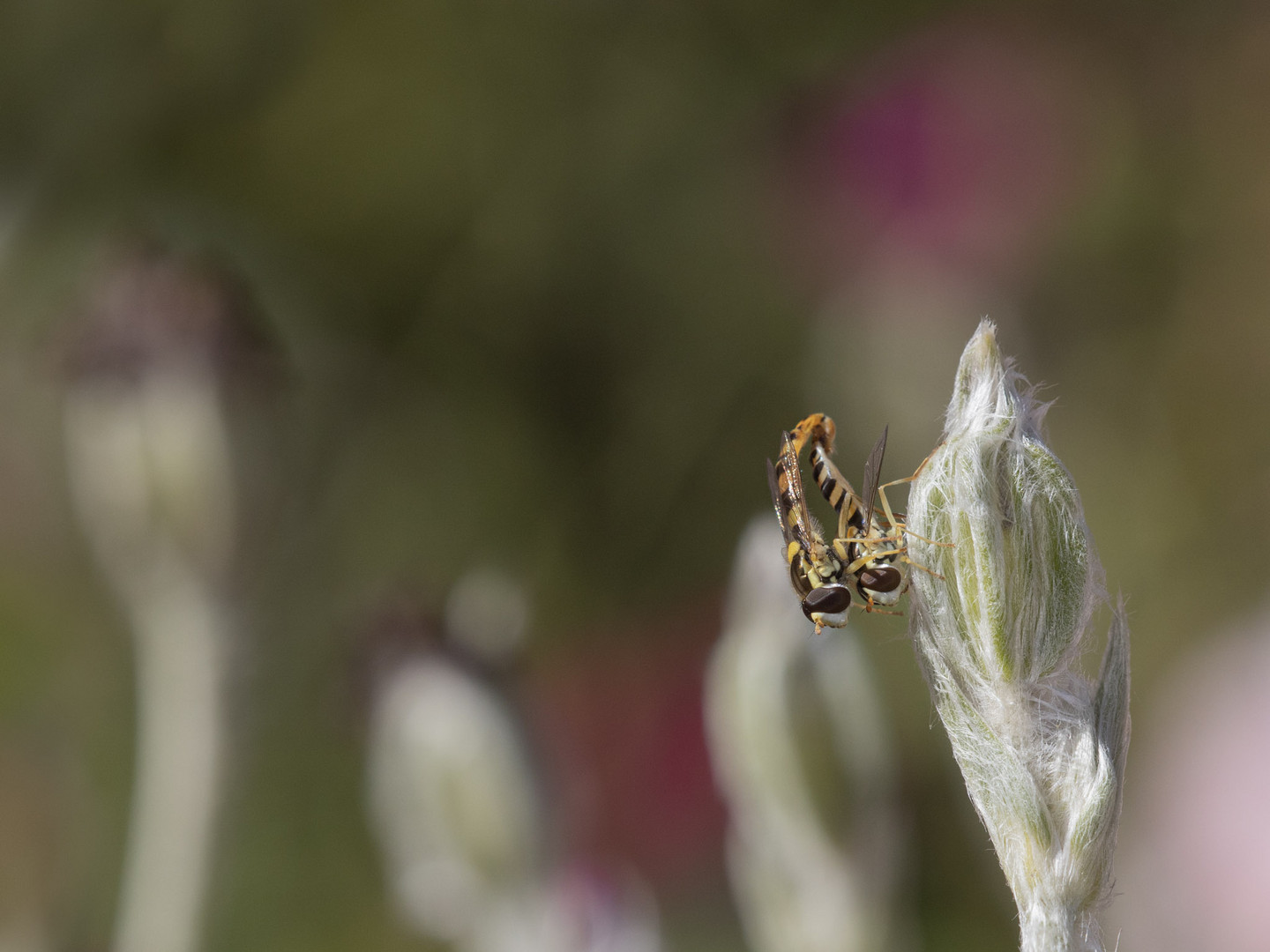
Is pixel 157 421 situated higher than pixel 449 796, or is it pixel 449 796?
pixel 157 421

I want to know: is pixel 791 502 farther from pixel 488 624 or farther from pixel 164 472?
pixel 164 472

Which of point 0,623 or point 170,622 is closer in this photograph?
point 170,622

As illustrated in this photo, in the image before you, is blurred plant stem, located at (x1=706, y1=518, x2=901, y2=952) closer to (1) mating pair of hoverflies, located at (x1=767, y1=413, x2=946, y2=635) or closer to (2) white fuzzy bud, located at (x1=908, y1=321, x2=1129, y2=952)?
(1) mating pair of hoverflies, located at (x1=767, y1=413, x2=946, y2=635)

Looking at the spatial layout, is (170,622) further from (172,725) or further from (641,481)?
(641,481)

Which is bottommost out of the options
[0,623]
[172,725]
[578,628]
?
[172,725]

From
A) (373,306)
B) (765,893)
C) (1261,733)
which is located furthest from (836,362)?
(765,893)

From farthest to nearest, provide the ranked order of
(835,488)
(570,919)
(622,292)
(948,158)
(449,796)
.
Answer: (622,292) → (948,158) → (449,796) → (570,919) → (835,488)

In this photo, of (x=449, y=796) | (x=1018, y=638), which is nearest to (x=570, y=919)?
(x=449, y=796)
